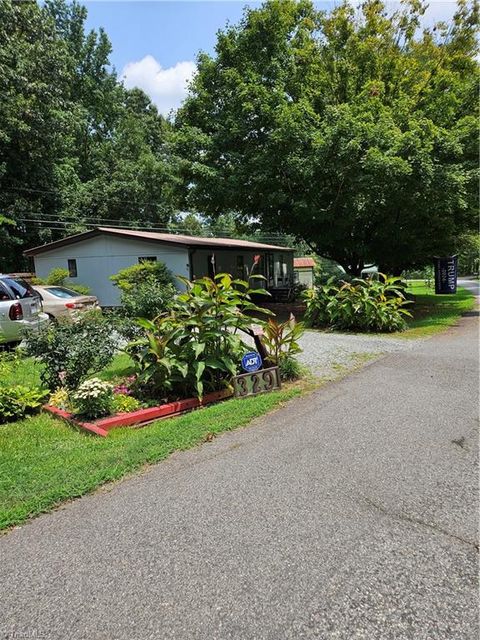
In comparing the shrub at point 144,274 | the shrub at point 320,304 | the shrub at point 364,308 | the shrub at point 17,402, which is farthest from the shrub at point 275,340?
the shrub at point 144,274

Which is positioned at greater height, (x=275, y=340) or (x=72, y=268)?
(x=72, y=268)

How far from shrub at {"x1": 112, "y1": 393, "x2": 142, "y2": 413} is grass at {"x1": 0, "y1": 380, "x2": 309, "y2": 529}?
43cm

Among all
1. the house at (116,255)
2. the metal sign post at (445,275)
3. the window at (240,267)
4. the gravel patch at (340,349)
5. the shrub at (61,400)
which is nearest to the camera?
the shrub at (61,400)

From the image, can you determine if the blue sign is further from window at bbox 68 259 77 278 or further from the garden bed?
window at bbox 68 259 77 278

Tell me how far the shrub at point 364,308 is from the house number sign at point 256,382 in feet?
17.5

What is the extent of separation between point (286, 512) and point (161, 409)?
2.45 metres

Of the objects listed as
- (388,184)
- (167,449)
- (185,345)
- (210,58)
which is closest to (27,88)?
(210,58)

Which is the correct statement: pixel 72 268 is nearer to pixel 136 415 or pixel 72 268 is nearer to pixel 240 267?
pixel 240 267

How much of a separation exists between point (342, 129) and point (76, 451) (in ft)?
38.1

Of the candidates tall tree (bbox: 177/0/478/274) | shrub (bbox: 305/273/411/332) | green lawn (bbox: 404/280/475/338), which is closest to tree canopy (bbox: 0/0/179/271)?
tall tree (bbox: 177/0/478/274)

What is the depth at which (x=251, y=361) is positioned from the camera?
18.6 ft

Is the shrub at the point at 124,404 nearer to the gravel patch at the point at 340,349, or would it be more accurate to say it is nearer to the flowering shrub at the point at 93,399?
the flowering shrub at the point at 93,399

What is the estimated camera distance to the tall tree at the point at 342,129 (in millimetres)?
12203

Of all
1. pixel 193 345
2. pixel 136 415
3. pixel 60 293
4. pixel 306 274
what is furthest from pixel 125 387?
pixel 306 274
